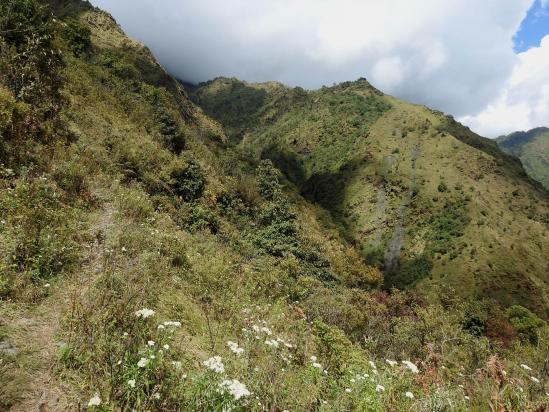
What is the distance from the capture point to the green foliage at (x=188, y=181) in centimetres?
2242

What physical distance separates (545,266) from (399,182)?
50474mm

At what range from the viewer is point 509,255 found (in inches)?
4028

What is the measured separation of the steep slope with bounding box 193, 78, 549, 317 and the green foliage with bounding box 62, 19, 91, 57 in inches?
1967

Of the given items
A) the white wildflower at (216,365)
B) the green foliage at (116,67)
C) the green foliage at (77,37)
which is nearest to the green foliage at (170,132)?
the green foliage at (116,67)

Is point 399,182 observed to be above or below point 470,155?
below

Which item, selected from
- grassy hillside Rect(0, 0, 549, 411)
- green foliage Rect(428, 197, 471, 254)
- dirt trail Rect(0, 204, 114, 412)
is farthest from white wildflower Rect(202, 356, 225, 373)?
green foliage Rect(428, 197, 471, 254)

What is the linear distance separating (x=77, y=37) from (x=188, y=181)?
79.1 feet

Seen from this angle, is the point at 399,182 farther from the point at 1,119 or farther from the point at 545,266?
the point at 1,119

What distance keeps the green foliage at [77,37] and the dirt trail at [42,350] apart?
33.4m

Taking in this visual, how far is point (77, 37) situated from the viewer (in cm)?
3634

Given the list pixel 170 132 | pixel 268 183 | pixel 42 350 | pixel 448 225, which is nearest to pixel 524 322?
pixel 268 183

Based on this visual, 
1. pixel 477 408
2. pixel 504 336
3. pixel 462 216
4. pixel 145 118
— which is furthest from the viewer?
pixel 462 216

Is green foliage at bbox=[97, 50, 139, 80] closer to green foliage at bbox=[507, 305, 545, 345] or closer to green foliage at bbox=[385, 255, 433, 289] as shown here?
green foliage at bbox=[507, 305, 545, 345]

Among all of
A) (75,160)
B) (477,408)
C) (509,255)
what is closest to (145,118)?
(75,160)
